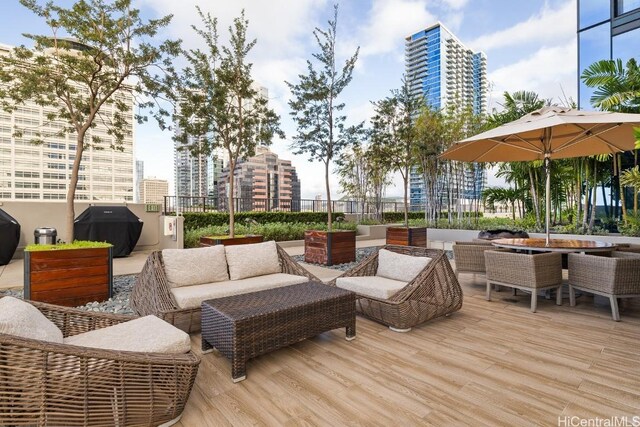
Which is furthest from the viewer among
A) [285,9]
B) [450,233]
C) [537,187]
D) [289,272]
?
[450,233]

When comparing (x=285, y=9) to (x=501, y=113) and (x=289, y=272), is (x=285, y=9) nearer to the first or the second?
(x=501, y=113)

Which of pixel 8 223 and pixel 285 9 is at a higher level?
pixel 285 9

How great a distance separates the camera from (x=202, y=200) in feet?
30.9

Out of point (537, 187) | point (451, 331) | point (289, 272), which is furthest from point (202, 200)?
point (537, 187)

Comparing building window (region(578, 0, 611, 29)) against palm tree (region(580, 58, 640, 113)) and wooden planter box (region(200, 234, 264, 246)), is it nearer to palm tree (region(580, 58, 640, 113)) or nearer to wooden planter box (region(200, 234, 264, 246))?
palm tree (region(580, 58, 640, 113))

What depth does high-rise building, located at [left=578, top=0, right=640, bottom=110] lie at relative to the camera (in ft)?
25.6

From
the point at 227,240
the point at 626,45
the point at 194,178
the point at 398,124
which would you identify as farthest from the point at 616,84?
the point at 194,178

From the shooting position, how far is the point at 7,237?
570 cm

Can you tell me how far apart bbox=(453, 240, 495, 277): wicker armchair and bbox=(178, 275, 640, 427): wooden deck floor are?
122 cm

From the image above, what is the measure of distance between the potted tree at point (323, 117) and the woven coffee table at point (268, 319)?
355 cm

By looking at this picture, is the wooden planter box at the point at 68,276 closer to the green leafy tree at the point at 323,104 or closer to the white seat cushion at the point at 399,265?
the white seat cushion at the point at 399,265

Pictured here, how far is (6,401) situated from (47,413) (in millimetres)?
148

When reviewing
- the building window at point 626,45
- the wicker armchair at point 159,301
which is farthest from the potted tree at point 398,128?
→ the wicker armchair at point 159,301

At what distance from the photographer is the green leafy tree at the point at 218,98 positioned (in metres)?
5.66
